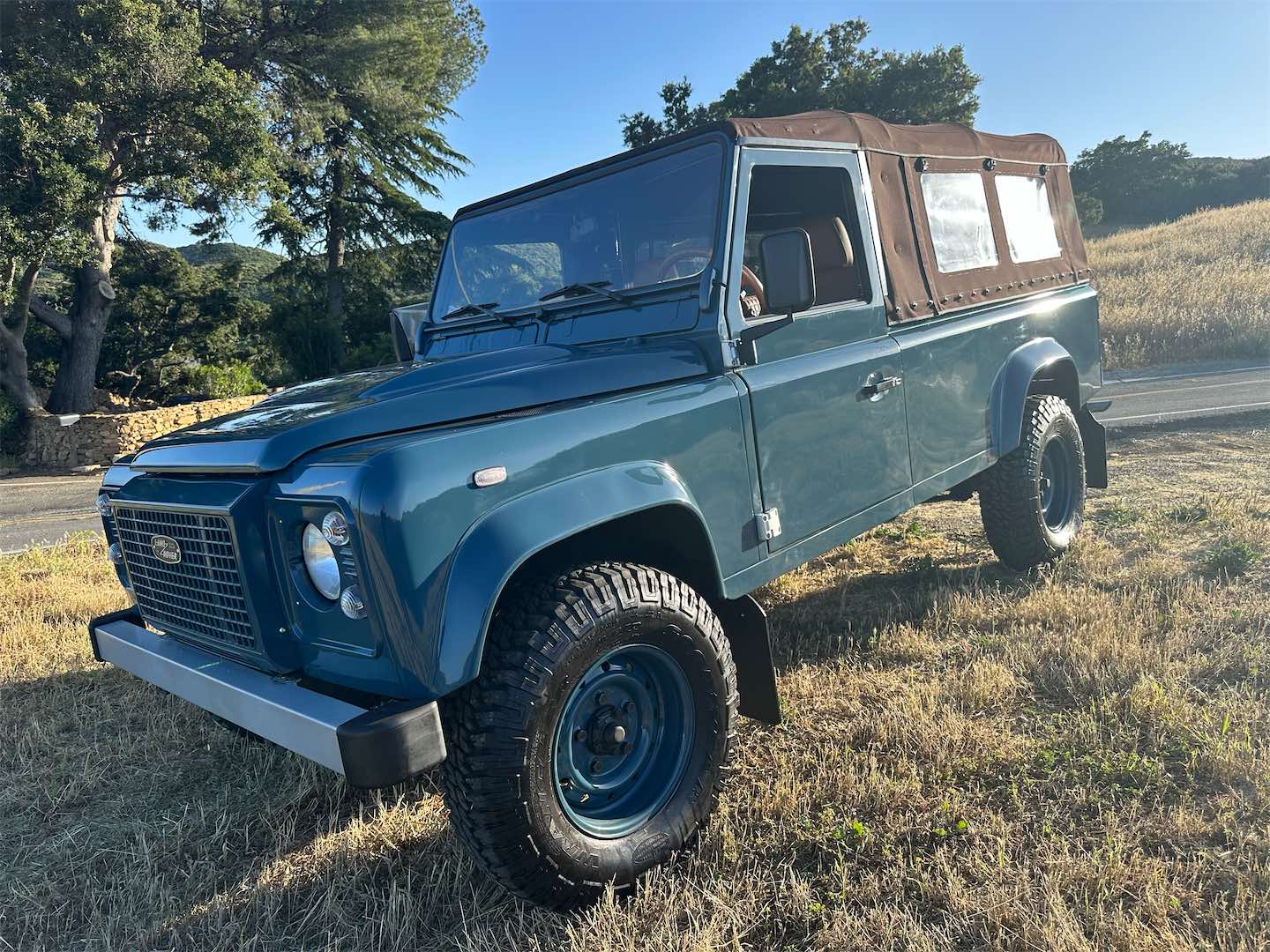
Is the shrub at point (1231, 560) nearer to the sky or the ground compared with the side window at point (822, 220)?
nearer to the ground

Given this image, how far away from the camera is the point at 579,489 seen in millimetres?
2098

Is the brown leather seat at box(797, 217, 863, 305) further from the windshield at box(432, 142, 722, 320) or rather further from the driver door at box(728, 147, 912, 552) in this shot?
the windshield at box(432, 142, 722, 320)

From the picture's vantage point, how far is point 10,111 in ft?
43.3

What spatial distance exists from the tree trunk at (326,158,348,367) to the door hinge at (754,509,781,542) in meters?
22.1

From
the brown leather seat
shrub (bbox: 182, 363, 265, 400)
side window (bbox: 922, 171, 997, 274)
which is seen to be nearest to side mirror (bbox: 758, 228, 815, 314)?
the brown leather seat

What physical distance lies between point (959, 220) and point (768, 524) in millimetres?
2333

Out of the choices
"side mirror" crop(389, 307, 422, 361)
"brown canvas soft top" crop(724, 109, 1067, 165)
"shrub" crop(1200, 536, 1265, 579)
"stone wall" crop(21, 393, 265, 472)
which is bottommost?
"shrub" crop(1200, 536, 1265, 579)

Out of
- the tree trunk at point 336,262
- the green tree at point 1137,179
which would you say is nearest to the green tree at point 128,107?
the tree trunk at point 336,262

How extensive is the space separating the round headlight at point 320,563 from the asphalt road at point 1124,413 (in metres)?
6.91

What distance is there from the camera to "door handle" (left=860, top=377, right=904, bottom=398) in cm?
315

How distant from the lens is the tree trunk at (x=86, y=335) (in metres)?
17.2

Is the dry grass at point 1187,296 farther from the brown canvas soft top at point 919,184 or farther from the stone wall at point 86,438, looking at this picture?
the stone wall at point 86,438

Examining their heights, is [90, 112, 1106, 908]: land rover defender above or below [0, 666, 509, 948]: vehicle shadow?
above

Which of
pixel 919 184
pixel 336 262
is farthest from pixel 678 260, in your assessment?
pixel 336 262
